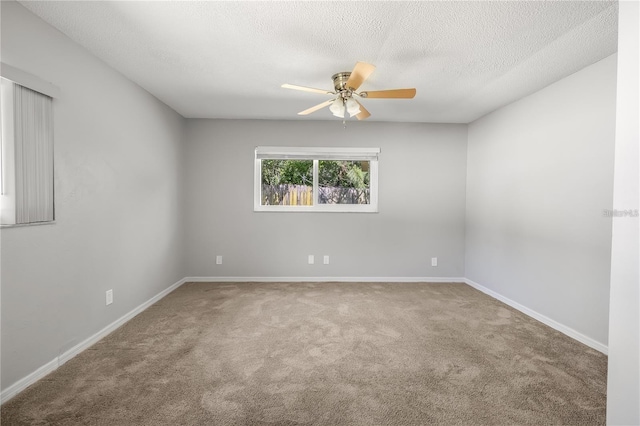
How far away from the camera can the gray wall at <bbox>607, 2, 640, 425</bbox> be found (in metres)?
Result: 1.02

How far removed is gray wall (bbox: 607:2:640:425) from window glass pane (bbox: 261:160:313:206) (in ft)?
11.2

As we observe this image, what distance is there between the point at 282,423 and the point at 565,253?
110 inches

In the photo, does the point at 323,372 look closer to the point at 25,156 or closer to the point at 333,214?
the point at 25,156

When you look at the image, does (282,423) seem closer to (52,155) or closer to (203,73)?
(52,155)

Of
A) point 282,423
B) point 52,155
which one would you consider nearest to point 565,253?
point 282,423

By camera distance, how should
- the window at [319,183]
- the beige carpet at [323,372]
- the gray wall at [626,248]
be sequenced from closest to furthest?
the gray wall at [626,248] < the beige carpet at [323,372] < the window at [319,183]

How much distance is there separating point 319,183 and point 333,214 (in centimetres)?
52

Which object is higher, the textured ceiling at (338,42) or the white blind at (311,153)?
the textured ceiling at (338,42)

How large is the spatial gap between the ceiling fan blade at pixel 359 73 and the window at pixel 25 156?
2.08m

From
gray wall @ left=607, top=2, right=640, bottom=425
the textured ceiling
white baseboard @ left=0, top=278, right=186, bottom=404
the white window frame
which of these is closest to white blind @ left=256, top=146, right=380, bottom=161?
the textured ceiling

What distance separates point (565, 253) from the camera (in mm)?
2598

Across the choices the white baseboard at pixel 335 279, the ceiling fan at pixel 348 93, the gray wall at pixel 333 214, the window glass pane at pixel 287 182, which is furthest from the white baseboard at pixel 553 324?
the window glass pane at pixel 287 182

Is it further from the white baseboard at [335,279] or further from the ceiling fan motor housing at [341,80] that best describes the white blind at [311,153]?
the white baseboard at [335,279]

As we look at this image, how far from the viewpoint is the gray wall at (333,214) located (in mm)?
4055
